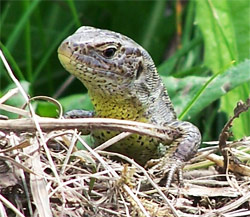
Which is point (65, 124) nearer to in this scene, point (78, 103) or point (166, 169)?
point (166, 169)

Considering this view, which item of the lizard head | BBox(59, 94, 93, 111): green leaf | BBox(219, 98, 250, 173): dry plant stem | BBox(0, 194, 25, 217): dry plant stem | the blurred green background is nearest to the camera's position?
BBox(0, 194, 25, 217): dry plant stem

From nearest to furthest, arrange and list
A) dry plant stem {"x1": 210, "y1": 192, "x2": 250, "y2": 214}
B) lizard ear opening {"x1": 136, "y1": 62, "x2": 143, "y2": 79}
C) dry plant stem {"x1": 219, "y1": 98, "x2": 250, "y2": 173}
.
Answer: dry plant stem {"x1": 210, "y1": 192, "x2": 250, "y2": 214}
dry plant stem {"x1": 219, "y1": 98, "x2": 250, "y2": 173}
lizard ear opening {"x1": 136, "y1": 62, "x2": 143, "y2": 79}

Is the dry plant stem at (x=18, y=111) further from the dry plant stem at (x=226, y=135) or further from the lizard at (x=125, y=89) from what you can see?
the dry plant stem at (x=226, y=135)

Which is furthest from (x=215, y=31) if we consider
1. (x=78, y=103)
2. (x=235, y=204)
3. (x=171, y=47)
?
(x=235, y=204)

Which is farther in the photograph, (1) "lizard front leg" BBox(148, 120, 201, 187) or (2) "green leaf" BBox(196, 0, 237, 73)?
(2) "green leaf" BBox(196, 0, 237, 73)

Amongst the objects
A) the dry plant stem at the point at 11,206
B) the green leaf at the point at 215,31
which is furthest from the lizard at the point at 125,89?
the green leaf at the point at 215,31

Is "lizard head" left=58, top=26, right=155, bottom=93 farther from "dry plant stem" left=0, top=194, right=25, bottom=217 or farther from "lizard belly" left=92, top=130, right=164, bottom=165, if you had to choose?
"dry plant stem" left=0, top=194, right=25, bottom=217

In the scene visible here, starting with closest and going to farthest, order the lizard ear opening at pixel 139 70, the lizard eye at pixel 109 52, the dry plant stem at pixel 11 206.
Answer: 1. the dry plant stem at pixel 11 206
2. the lizard eye at pixel 109 52
3. the lizard ear opening at pixel 139 70

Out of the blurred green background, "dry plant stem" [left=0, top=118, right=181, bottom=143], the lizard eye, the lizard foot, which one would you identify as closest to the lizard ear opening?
the lizard eye
